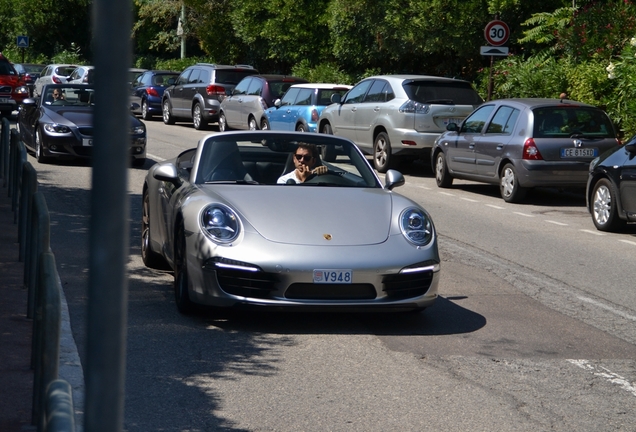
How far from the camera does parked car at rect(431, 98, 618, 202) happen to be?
15.3 meters

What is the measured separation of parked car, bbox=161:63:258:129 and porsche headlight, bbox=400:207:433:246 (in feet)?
73.0

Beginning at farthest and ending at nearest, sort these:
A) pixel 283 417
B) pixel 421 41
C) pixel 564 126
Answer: pixel 421 41
pixel 564 126
pixel 283 417

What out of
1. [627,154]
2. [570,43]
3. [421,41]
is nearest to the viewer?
[627,154]

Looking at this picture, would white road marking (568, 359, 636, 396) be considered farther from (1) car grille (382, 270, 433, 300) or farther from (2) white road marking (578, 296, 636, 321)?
(2) white road marking (578, 296, 636, 321)

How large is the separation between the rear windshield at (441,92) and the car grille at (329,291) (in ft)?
40.7

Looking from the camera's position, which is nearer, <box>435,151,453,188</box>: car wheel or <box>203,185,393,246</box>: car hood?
<box>203,185,393,246</box>: car hood

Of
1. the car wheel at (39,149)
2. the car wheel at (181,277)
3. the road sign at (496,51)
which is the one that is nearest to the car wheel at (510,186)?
the road sign at (496,51)

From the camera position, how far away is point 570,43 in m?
22.1

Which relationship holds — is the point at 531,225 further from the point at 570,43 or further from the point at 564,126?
the point at 570,43

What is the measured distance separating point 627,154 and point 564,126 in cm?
307

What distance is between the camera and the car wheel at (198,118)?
98.2 ft

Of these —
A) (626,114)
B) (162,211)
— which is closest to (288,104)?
(626,114)

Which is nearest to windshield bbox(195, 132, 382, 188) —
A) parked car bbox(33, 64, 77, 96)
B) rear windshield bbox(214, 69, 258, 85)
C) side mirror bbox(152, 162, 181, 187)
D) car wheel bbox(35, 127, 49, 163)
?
side mirror bbox(152, 162, 181, 187)

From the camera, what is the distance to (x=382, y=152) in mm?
19750
